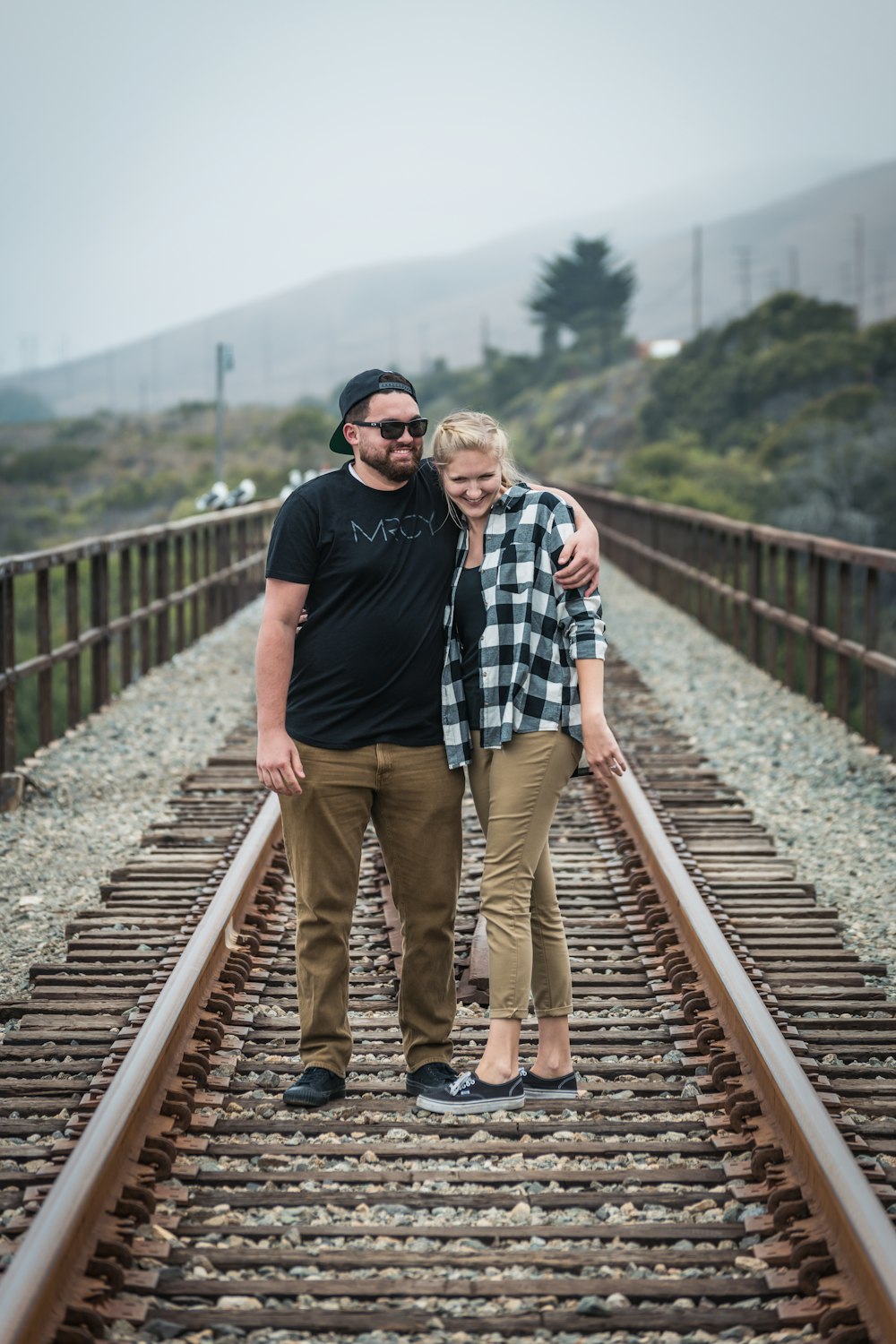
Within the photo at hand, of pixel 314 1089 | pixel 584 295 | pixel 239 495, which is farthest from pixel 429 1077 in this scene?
pixel 584 295

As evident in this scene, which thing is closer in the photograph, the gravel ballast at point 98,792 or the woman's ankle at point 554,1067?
the woman's ankle at point 554,1067

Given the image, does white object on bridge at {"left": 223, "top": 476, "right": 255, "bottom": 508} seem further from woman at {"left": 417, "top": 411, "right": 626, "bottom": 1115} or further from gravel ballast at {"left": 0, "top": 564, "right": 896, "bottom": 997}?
woman at {"left": 417, "top": 411, "right": 626, "bottom": 1115}

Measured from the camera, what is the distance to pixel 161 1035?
425cm

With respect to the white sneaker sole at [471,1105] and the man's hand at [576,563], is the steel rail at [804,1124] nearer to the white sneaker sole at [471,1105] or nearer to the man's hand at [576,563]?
the white sneaker sole at [471,1105]

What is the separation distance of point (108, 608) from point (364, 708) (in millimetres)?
7910

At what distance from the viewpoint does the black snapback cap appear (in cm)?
408

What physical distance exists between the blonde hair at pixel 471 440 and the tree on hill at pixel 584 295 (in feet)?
394

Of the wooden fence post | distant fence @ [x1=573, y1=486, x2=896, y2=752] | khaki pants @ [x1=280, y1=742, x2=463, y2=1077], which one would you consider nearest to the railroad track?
khaki pants @ [x1=280, y1=742, x2=463, y2=1077]

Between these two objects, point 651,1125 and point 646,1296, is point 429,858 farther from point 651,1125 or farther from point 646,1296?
point 646,1296

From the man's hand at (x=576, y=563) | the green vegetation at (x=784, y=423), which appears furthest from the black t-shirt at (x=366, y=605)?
the green vegetation at (x=784, y=423)

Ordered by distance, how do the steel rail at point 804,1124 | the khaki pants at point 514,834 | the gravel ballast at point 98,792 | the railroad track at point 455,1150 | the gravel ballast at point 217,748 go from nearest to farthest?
the steel rail at point 804,1124 < the railroad track at point 455,1150 < the khaki pants at point 514,834 < the gravel ballast at point 98,792 < the gravel ballast at point 217,748

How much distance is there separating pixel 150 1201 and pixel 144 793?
204 inches

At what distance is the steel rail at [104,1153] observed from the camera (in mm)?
2947

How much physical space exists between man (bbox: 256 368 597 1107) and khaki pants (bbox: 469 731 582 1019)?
177 mm
